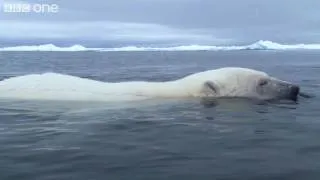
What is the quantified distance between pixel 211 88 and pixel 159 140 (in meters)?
5.19

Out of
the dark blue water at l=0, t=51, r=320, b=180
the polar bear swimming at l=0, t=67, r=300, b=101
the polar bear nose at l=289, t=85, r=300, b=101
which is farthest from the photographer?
the polar bear nose at l=289, t=85, r=300, b=101

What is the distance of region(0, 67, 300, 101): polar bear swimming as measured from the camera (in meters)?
15.3

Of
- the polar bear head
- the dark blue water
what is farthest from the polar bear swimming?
the dark blue water

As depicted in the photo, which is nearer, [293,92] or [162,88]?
[293,92]

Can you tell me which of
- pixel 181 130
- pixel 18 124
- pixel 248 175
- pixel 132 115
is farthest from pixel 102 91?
pixel 248 175

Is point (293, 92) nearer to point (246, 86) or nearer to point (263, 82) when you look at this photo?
point (263, 82)

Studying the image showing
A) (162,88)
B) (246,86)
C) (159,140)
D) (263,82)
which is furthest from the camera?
(162,88)

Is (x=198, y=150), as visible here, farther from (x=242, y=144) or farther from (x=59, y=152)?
(x=59, y=152)

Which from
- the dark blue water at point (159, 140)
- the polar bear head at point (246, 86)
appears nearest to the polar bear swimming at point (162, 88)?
the polar bear head at point (246, 86)

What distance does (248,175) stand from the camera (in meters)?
8.12

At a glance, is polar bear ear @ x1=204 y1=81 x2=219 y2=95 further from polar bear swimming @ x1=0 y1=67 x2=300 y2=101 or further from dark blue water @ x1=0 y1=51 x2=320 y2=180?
dark blue water @ x1=0 y1=51 x2=320 y2=180

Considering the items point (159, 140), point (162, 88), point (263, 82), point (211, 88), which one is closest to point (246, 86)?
point (263, 82)

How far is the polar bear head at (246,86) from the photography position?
15430mm

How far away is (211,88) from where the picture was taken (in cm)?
1552
